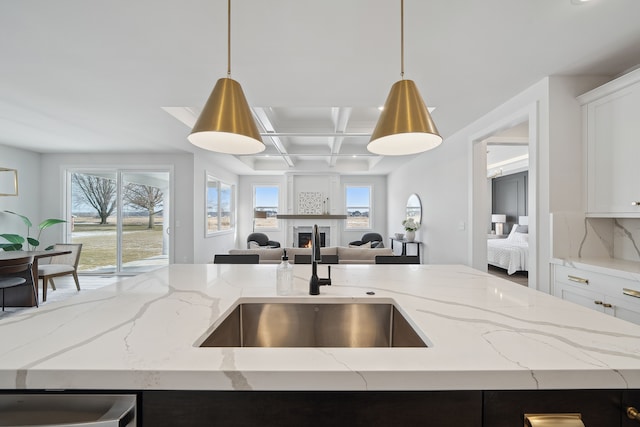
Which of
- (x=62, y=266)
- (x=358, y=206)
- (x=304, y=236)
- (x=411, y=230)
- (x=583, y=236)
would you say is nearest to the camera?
(x=583, y=236)

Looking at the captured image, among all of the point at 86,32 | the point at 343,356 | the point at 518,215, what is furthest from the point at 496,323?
the point at 518,215

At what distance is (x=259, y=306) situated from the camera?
1.23 meters

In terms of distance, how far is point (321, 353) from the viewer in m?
0.73

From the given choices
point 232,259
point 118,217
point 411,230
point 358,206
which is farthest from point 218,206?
point 411,230

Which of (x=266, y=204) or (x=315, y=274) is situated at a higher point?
(x=266, y=204)

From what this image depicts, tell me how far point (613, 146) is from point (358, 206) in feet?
19.6

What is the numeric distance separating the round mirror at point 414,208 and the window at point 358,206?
79.7 inches

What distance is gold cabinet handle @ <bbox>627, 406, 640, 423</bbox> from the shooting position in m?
0.65

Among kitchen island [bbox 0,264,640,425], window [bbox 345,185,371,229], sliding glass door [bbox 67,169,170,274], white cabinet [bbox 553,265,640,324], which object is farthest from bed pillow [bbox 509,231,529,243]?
sliding glass door [bbox 67,169,170,274]

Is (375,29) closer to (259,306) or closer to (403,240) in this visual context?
(259,306)

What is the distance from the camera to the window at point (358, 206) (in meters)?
7.85

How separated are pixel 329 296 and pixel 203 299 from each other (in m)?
0.56

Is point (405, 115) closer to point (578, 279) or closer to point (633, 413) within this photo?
point (633, 413)

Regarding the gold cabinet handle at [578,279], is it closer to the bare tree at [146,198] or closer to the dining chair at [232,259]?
the dining chair at [232,259]
